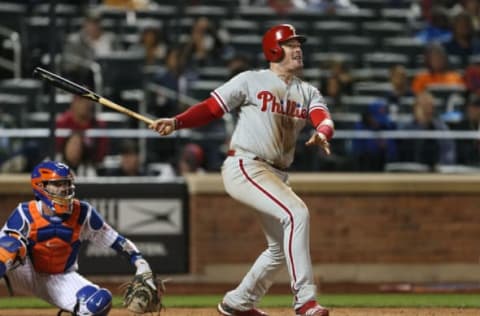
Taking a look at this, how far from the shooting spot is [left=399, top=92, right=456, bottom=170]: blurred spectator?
1421 cm

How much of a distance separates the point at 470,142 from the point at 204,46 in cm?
417

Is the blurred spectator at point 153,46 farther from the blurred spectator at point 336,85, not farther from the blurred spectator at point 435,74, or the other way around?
the blurred spectator at point 435,74

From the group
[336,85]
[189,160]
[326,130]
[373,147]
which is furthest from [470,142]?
[326,130]

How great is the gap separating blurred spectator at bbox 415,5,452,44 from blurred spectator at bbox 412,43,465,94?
1508 millimetres

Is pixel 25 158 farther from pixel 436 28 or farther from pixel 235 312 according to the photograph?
pixel 436 28

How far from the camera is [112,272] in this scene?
13820 millimetres

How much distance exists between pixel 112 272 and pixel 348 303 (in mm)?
3559

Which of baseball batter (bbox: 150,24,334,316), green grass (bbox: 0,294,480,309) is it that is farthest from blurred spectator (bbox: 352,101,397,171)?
baseball batter (bbox: 150,24,334,316)

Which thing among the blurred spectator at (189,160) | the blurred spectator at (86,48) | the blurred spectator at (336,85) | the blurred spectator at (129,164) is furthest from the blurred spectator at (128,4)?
the blurred spectator at (129,164)

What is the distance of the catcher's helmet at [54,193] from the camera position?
317 inches

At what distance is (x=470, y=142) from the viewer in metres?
14.2

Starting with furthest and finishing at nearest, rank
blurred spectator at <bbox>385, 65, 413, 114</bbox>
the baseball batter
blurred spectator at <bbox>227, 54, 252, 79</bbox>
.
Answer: blurred spectator at <bbox>385, 65, 413, 114</bbox> → blurred spectator at <bbox>227, 54, 252, 79</bbox> → the baseball batter

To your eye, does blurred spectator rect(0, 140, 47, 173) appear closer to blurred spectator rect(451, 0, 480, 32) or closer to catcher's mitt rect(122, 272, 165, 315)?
catcher's mitt rect(122, 272, 165, 315)

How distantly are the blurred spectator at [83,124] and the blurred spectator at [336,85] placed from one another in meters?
3.12
